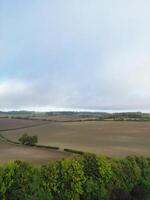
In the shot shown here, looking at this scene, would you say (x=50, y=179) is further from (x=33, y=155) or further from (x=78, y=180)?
(x=33, y=155)

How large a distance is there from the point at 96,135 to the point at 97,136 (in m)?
1.63

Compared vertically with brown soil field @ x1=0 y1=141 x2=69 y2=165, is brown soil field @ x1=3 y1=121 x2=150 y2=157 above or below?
above

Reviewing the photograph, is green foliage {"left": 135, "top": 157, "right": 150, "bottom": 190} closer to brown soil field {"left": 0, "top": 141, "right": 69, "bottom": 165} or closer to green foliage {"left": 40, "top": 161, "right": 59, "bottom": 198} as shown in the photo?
green foliage {"left": 40, "top": 161, "right": 59, "bottom": 198}

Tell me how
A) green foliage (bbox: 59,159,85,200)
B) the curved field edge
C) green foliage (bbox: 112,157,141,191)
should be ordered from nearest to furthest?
green foliage (bbox: 59,159,85,200), green foliage (bbox: 112,157,141,191), the curved field edge

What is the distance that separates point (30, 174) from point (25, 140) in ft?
163

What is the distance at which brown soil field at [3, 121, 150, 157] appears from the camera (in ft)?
223

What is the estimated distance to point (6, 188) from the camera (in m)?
28.3

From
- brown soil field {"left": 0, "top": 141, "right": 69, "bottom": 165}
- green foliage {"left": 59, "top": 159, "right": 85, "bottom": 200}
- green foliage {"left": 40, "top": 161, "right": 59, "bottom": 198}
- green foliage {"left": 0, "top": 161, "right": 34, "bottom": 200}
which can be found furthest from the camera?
brown soil field {"left": 0, "top": 141, "right": 69, "bottom": 165}

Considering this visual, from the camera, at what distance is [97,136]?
8600 centimetres

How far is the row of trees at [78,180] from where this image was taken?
94.1 feet

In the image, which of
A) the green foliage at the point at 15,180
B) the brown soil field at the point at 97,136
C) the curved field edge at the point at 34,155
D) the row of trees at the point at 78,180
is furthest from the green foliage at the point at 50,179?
the brown soil field at the point at 97,136

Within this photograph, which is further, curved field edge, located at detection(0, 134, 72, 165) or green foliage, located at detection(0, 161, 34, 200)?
curved field edge, located at detection(0, 134, 72, 165)

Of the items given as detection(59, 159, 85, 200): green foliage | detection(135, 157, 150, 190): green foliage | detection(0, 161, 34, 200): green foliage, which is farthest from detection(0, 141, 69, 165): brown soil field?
detection(0, 161, 34, 200): green foliage

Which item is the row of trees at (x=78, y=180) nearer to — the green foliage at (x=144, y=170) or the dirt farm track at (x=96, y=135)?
the green foliage at (x=144, y=170)
